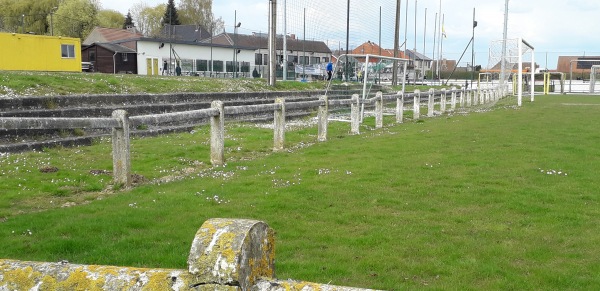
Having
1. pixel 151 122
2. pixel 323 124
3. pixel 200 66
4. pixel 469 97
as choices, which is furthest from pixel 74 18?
pixel 151 122

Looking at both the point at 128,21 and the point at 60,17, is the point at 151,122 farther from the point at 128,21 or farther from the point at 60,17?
the point at 128,21

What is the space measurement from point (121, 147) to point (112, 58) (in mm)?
42283

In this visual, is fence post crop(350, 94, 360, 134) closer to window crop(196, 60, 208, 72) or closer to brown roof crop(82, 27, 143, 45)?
window crop(196, 60, 208, 72)

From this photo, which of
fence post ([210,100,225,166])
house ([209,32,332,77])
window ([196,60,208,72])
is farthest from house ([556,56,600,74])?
fence post ([210,100,225,166])

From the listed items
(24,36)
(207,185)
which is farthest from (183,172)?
(24,36)

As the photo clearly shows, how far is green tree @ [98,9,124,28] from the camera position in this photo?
7950 cm

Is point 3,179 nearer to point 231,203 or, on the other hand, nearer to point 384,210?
point 231,203

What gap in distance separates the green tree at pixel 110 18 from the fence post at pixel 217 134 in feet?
243

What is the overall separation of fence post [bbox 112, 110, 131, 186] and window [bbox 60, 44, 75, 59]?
2665 centimetres

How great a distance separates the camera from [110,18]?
83.2m

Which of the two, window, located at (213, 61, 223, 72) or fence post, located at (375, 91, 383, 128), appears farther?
window, located at (213, 61, 223, 72)

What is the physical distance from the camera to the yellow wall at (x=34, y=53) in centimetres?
2800

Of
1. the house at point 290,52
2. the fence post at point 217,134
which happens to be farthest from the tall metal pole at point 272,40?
the house at point 290,52

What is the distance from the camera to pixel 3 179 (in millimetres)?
8414
